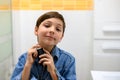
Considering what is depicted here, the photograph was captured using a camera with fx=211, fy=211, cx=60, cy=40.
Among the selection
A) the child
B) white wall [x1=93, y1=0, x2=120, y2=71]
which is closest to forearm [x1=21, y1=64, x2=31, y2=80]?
the child

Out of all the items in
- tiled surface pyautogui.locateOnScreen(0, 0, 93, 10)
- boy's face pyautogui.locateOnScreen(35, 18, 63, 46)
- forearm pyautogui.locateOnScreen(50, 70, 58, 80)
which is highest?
tiled surface pyautogui.locateOnScreen(0, 0, 93, 10)

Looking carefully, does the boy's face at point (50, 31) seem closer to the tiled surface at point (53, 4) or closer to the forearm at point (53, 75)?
the forearm at point (53, 75)

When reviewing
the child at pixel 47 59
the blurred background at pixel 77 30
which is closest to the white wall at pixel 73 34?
the blurred background at pixel 77 30

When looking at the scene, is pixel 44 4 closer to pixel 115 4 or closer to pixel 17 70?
pixel 115 4

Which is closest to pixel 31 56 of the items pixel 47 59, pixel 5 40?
pixel 47 59

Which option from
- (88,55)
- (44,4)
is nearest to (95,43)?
(88,55)

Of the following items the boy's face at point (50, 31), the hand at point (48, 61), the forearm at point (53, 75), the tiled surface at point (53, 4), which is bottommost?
the forearm at point (53, 75)

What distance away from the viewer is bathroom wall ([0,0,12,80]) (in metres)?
1.84

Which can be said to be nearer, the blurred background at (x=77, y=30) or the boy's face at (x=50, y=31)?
the boy's face at (x=50, y=31)

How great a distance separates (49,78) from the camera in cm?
93

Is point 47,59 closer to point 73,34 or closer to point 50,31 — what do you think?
point 50,31

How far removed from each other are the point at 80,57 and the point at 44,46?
3.49ft

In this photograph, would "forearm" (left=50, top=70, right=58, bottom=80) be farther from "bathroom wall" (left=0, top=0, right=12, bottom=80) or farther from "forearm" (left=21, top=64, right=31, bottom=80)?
"bathroom wall" (left=0, top=0, right=12, bottom=80)

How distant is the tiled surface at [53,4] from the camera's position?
192 cm
